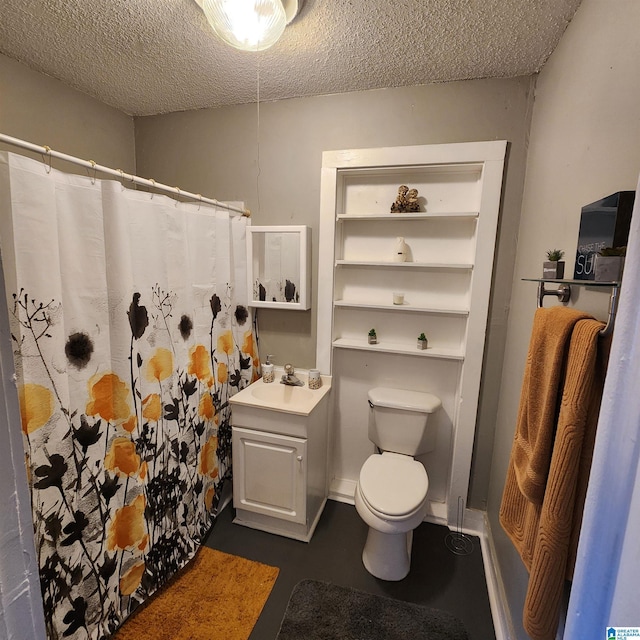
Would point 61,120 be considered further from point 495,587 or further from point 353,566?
point 495,587

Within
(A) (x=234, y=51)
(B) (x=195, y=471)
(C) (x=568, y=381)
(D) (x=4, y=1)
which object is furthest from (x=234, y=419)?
(D) (x=4, y=1)

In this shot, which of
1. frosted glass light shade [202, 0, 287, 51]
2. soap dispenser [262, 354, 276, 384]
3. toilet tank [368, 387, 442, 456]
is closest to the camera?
frosted glass light shade [202, 0, 287, 51]

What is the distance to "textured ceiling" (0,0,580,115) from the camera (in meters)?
1.28

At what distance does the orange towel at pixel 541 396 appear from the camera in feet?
2.88

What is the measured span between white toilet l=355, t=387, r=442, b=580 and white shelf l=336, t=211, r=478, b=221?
1015 millimetres

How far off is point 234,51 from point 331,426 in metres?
2.11

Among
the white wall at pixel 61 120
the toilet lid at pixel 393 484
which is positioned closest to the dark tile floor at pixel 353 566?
the toilet lid at pixel 393 484

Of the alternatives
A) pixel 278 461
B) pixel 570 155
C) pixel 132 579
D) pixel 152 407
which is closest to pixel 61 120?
pixel 152 407

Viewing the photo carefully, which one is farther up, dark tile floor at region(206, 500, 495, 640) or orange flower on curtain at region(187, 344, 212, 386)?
orange flower on curtain at region(187, 344, 212, 386)

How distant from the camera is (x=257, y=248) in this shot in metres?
2.11

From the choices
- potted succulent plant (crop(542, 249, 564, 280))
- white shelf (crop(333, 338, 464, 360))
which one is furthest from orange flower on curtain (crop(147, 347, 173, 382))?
potted succulent plant (crop(542, 249, 564, 280))

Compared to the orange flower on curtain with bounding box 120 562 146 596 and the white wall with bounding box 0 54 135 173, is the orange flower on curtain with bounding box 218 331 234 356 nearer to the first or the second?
the orange flower on curtain with bounding box 120 562 146 596

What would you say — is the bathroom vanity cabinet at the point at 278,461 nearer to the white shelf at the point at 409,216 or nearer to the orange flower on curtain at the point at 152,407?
the orange flower on curtain at the point at 152,407

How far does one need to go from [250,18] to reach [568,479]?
→ 5.70ft
